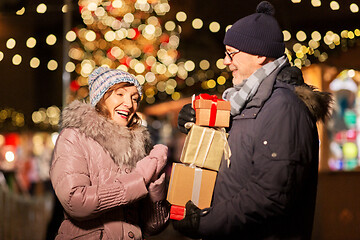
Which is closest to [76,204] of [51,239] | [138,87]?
[138,87]

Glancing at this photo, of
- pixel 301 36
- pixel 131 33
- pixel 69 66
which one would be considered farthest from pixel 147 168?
pixel 69 66

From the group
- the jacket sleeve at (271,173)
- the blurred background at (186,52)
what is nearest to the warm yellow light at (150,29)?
the blurred background at (186,52)

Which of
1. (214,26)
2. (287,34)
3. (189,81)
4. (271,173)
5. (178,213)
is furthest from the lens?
(189,81)

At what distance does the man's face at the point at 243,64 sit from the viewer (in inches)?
118

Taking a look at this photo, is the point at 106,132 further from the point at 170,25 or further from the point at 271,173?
the point at 170,25

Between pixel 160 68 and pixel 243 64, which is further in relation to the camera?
pixel 160 68

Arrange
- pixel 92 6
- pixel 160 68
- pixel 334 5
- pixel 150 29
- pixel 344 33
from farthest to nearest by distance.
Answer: pixel 160 68, pixel 150 29, pixel 92 6, pixel 344 33, pixel 334 5

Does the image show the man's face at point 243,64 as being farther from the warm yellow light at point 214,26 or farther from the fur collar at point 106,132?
the warm yellow light at point 214,26

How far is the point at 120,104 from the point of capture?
3283 mm

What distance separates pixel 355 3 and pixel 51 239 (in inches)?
157

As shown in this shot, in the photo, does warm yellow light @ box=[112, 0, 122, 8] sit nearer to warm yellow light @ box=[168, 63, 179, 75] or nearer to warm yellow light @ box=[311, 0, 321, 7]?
warm yellow light @ box=[168, 63, 179, 75]

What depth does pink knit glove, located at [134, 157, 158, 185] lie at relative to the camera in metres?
3.11

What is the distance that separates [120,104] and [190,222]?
2.93 ft

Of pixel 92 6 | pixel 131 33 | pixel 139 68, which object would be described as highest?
pixel 92 6
